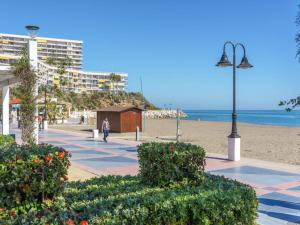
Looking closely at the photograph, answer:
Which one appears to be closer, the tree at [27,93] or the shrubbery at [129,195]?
the shrubbery at [129,195]

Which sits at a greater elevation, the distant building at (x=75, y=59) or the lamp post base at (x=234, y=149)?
the distant building at (x=75, y=59)

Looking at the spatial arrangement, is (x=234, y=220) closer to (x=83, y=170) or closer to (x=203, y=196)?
(x=203, y=196)

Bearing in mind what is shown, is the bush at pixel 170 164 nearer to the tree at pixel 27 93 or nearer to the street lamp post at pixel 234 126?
the tree at pixel 27 93

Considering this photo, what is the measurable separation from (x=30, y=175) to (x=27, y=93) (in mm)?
7031

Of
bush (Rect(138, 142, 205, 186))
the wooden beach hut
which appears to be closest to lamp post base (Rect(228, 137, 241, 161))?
bush (Rect(138, 142, 205, 186))

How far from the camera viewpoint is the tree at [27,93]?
1122 cm

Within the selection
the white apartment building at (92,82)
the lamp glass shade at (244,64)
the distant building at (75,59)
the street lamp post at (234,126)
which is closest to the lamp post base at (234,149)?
the street lamp post at (234,126)

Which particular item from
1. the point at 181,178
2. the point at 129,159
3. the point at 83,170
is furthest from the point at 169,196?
the point at 129,159

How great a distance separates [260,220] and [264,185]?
3.46m

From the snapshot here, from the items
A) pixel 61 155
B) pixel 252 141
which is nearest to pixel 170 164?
pixel 61 155

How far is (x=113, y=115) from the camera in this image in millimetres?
31031

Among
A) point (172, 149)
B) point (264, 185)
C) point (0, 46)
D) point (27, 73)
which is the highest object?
point (0, 46)

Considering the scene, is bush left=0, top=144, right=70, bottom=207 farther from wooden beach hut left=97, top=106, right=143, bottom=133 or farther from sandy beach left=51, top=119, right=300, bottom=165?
wooden beach hut left=97, top=106, right=143, bottom=133

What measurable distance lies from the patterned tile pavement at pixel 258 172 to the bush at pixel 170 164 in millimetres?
1563
